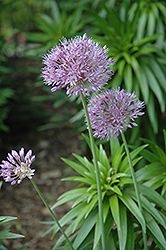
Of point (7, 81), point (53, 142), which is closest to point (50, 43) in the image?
point (7, 81)

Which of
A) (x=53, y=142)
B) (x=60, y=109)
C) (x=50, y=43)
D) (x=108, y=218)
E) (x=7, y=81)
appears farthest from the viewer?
(x=60, y=109)

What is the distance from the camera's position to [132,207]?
1.32m

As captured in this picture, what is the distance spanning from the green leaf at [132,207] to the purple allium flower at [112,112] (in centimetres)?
40

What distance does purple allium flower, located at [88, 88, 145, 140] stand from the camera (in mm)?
1093

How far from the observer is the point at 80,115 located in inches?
108

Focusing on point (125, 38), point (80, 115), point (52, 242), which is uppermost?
point (125, 38)

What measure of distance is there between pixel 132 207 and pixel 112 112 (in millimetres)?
500

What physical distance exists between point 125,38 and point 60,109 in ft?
6.65

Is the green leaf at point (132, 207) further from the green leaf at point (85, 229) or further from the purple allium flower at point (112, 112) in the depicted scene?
the purple allium flower at point (112, 112)

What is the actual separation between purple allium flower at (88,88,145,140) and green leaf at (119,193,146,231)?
401 mm

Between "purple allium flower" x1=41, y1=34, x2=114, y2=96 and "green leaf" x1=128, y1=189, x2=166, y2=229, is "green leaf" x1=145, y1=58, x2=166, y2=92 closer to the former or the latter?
"green leaf" x1=128, y1=189, x2=166, y2=229

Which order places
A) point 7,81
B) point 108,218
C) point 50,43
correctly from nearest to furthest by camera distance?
point 108,218, point 50,43, point 7,81

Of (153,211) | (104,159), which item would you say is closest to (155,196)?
(153,211)

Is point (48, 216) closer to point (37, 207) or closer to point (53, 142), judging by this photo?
point (37, 207)
